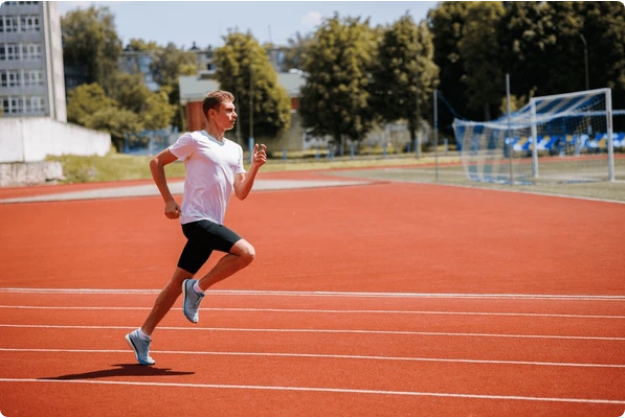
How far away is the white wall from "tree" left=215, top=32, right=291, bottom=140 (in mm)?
23051

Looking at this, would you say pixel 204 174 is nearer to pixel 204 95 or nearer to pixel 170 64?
pixel 204 95

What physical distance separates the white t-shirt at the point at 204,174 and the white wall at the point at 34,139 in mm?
38285

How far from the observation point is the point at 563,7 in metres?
61.4

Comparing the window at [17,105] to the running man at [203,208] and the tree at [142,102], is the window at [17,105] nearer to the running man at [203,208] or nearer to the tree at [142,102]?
the tree at [142,102]

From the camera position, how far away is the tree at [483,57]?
2574 inches

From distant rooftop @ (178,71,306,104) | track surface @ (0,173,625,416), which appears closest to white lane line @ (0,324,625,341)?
track surface @ (0,173,625,416)

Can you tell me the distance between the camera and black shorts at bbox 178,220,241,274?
5.88 m

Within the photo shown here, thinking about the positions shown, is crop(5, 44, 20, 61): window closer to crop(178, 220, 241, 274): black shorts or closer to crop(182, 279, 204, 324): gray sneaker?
crop(178, 220, 241, 274): black shorts

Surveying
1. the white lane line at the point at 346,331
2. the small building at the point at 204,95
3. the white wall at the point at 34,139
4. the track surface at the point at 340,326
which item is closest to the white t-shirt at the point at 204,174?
the track surface at the point at 340,326

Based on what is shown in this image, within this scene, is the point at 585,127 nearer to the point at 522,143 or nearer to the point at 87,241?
the point at 522,143

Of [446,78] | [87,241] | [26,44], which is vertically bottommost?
[87,241]

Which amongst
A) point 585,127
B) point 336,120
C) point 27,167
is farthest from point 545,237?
point 336,120

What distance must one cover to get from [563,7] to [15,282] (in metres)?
56.8

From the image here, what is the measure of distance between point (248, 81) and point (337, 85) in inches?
318
